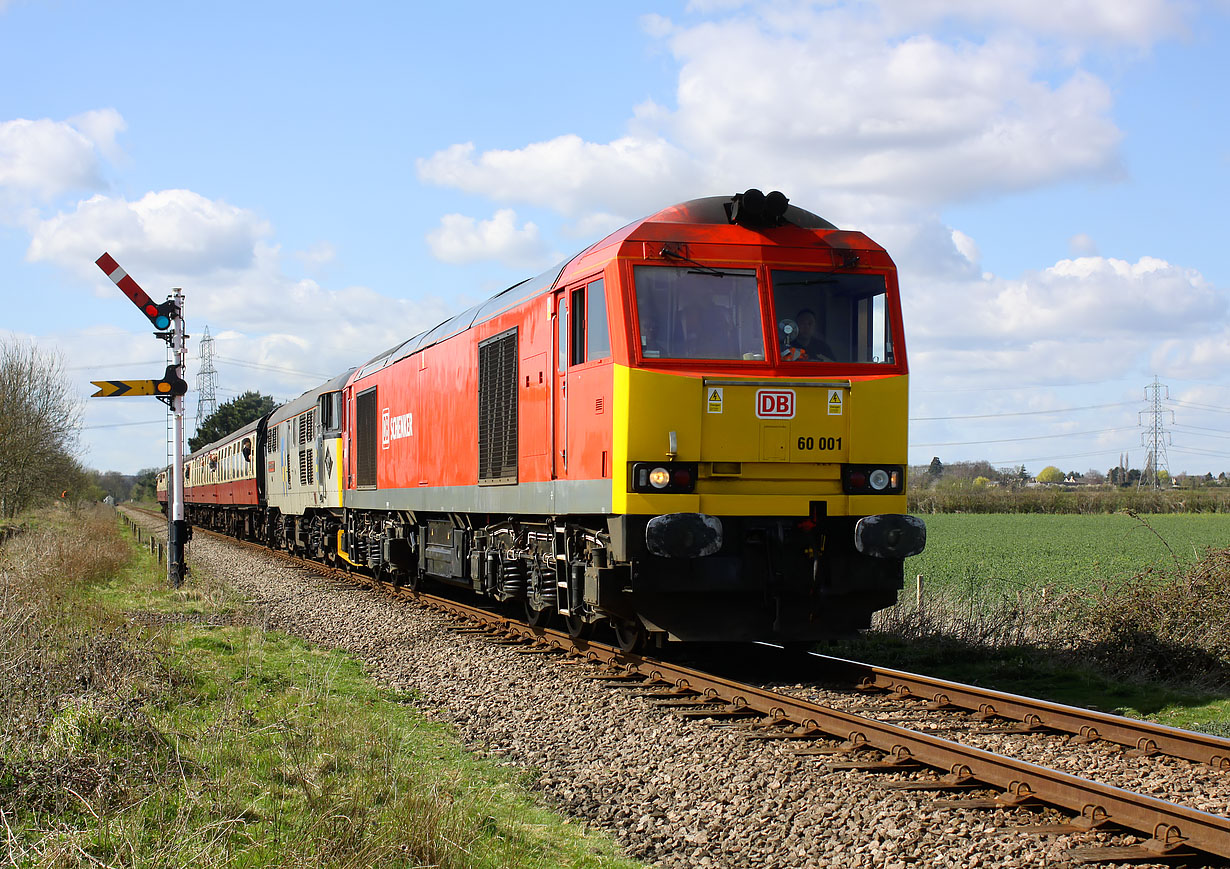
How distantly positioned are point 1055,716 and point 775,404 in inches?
115

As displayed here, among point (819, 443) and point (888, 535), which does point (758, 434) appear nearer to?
point (819, 443)

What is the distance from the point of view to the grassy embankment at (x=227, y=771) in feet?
14.4

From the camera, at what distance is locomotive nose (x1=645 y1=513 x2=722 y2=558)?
775 centimetres

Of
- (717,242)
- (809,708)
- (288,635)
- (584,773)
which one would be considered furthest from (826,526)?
(288,635)

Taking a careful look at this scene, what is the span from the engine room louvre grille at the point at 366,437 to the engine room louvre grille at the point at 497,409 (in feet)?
18.3

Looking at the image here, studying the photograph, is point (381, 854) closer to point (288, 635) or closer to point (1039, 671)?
point (1039, 671)

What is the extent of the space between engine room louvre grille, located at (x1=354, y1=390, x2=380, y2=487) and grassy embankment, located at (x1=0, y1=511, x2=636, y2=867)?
7.58 m

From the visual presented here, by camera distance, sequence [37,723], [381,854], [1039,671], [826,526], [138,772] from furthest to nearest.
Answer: [1039,671] < [826,526] < [37,723] < [138,772] < [381,854]

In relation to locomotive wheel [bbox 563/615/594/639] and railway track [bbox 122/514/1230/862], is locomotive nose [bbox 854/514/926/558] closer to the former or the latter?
railway track [bbox 122/514/1230/862]

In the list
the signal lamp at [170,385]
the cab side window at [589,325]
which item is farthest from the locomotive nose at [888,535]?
the signal lamp at [170,385]

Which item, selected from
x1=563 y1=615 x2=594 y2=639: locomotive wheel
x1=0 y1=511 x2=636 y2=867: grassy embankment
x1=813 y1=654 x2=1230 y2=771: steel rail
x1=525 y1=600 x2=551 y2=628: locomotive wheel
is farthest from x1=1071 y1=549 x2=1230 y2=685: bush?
x1=0 y1=511 x2=636 y2=867: grassy embankment

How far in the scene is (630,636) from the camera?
9492mm

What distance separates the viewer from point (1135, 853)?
451cm

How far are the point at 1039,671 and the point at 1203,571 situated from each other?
188cm
